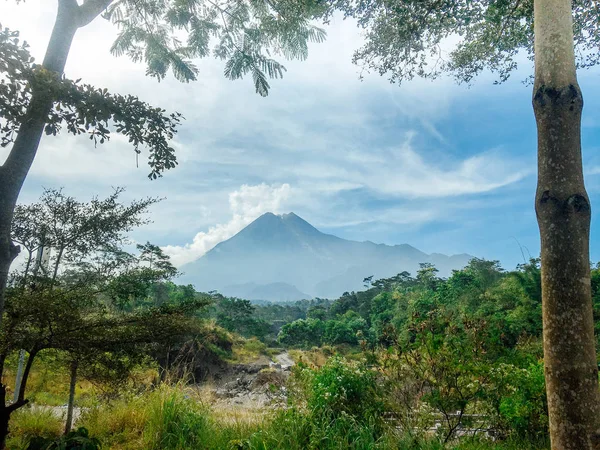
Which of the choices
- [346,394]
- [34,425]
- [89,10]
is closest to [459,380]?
[346,394]

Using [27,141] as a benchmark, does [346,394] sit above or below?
below

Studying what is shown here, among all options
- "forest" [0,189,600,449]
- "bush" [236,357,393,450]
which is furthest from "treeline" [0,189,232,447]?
"bush" [236,357,393,450]

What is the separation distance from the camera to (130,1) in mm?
6461

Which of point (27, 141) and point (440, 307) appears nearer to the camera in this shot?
point (27, 141)

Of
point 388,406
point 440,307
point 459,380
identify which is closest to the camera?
→ point 459,380

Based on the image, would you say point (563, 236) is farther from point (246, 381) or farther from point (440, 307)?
point (246, 381)

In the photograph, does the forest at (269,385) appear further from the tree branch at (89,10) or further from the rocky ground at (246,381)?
the rocky ground at (246,381)

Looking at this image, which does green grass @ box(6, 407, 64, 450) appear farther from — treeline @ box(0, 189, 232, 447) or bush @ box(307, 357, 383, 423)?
bush @ box(307, 357, 383, 423)

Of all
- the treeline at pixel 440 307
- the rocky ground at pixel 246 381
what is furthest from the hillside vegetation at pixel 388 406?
the rocky ground at pixel 246 381

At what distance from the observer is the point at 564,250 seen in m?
1.60

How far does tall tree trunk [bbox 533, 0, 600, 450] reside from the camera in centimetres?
150

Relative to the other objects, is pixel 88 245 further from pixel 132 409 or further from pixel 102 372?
pixel 132 409

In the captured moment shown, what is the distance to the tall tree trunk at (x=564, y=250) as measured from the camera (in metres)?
1.50

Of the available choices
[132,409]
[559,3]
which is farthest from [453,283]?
[559,3]
